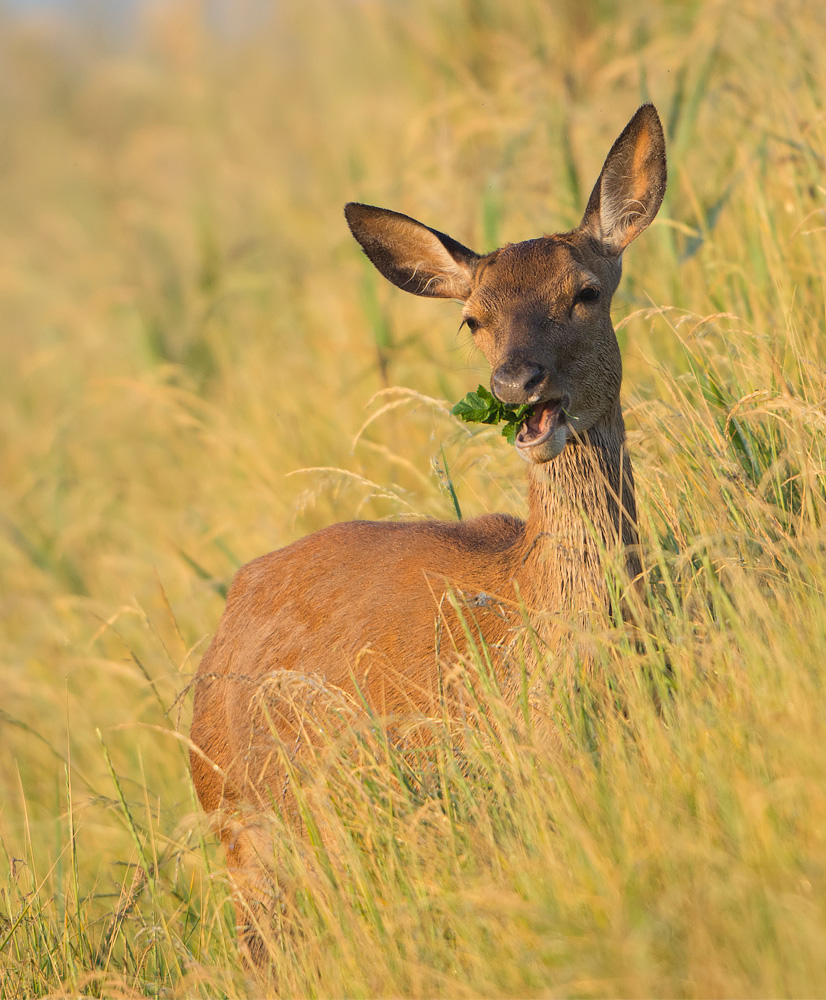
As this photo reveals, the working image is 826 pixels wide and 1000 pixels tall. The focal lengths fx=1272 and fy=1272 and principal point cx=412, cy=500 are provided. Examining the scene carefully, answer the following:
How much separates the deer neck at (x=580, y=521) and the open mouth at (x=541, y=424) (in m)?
0.15

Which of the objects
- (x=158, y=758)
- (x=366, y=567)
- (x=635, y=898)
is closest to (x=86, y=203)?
(x=158, y=758)

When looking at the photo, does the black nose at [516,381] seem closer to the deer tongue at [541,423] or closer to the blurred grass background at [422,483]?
the deer tongue at [541,423]

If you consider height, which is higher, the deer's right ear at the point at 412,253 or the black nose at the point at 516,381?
the deer's right ear at the point at 412,253

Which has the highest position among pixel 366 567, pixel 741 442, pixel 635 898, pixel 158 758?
pixel 741 442

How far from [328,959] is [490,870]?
376mm

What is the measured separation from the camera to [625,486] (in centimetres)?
359

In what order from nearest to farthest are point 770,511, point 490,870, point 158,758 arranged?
1. point 490,870
2. point 770,511
3. point 158,758

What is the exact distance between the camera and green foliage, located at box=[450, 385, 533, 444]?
3.53 m

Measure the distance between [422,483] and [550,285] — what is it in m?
2.15

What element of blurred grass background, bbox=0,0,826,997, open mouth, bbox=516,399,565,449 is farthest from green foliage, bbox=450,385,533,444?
blurred grass background, bbox=0,0,826,997

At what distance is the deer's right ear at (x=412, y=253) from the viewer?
402 cm

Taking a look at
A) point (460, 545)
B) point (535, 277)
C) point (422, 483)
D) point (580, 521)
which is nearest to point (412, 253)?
point (535, 277)

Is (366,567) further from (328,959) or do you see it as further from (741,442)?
(328,959)

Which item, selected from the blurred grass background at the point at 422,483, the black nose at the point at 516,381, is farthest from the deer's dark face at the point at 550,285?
the blurred grass background at the point at 422,483
